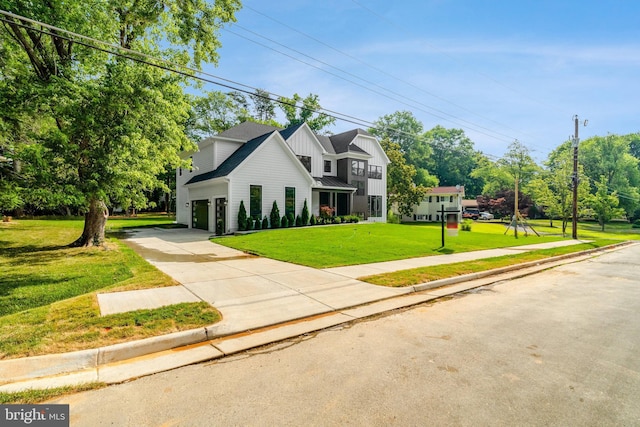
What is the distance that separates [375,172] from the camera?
31781 millimetres

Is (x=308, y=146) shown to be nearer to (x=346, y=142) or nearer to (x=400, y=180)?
(x=346, y=142)

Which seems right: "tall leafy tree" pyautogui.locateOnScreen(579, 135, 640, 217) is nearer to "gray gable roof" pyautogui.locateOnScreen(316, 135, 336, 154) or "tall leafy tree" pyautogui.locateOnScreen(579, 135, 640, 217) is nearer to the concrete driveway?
"gray gable roof" pyautogui.locateOnScreen(316, 135, 336, 154)

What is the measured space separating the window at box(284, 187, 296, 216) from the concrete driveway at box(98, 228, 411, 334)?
38.4ft

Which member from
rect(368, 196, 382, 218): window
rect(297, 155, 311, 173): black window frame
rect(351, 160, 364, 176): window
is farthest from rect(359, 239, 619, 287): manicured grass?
rect(368, 196, 382, 218): window

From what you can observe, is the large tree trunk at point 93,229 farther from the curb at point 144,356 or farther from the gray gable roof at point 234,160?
the curb at point 144,356

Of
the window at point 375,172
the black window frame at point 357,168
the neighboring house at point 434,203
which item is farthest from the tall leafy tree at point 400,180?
the black window frame at point 357,168

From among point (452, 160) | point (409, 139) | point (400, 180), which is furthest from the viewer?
point (452, 160)

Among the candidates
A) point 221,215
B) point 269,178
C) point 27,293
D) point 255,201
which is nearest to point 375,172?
point 269,178

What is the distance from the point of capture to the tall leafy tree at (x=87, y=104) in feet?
27.4

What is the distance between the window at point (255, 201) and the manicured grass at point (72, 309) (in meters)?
10.6

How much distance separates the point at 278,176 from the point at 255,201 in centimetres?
242

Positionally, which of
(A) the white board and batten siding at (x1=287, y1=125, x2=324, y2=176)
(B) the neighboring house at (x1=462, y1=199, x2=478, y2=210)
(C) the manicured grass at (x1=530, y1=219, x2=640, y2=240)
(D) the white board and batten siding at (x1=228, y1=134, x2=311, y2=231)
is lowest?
(C) the manicured grass at (x1=530, y1=219, x2=640, y2=240)

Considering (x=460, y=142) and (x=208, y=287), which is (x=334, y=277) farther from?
(x=460, y=142)

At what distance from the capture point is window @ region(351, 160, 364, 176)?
2941 centimetres
